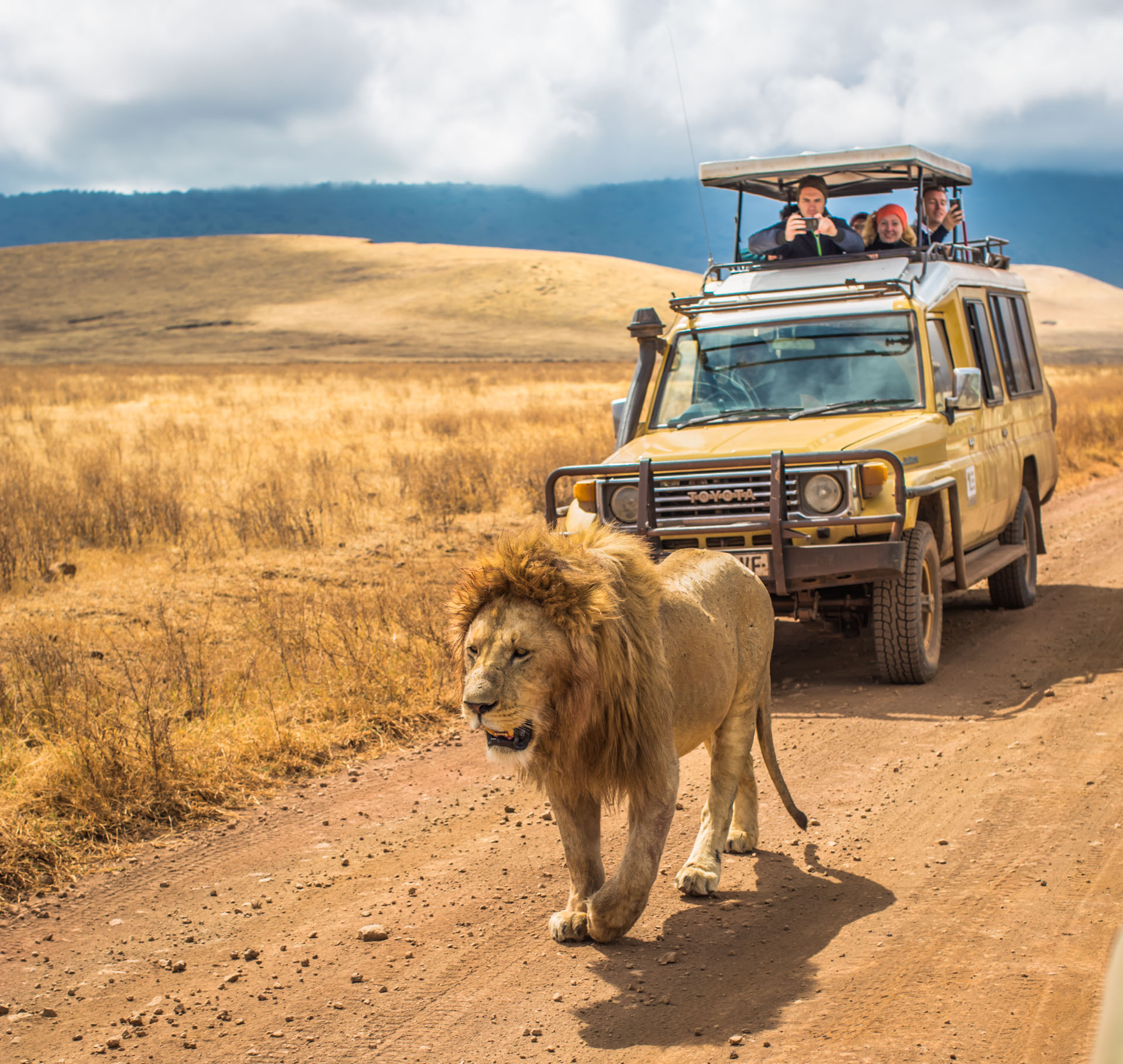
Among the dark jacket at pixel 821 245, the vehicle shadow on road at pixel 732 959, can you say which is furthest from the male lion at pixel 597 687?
the dark jacket at pixel 821 245

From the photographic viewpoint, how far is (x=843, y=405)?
7.80 m

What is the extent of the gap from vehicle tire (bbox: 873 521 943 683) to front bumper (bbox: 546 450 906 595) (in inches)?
7.5

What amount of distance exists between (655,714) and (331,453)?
14.9 metres

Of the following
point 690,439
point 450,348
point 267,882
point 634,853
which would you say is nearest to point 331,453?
point 690,439

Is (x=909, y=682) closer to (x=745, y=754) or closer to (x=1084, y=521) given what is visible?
(x=745, y=754)

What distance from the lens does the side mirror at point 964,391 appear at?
769cm

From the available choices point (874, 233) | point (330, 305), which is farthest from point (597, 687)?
point (330, 305)

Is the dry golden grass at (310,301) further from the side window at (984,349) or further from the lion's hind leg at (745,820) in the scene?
the lion's hind leg at (745,820)

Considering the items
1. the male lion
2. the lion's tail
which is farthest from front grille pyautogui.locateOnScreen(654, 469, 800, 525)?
the male lion

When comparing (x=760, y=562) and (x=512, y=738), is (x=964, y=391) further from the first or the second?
(x=512, y=738)

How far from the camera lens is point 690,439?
7.58m

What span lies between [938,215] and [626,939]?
7.66 metres

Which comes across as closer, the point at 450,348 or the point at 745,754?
the point at 745,754

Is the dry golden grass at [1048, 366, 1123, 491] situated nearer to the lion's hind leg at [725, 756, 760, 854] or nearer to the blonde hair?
the blonde hair
